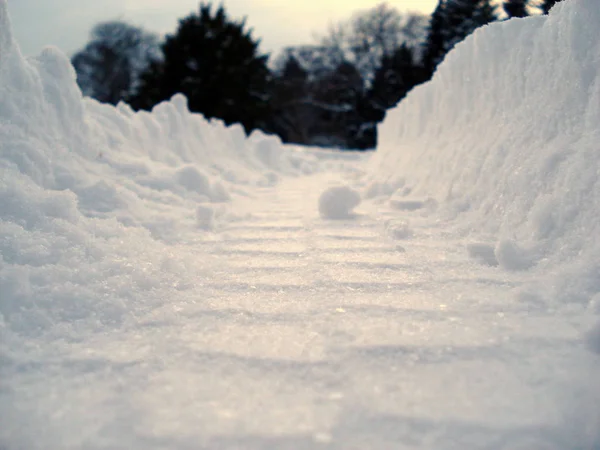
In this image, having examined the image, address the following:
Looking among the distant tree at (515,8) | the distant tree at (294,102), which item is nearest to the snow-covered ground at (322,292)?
the distant tree at (515,8)

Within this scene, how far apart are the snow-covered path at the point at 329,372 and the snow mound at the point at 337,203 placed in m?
1.23

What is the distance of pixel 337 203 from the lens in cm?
279

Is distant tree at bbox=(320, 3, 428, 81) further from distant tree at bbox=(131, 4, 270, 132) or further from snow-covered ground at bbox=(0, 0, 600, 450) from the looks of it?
snow-covered ground at bbox=(0, 0, 600, 450)

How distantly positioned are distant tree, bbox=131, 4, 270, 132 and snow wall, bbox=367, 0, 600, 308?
12.7m

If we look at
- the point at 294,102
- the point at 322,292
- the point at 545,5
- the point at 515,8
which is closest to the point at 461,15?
the point at 515,8

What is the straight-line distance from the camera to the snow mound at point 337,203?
279 centimetres

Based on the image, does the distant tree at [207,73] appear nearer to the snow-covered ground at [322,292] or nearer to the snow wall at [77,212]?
the snow wall at [77,212]

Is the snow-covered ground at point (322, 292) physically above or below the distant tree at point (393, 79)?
below

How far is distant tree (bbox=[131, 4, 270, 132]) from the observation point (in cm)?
1469

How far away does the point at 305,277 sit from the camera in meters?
1.62

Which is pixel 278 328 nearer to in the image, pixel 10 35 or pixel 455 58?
pixel 10 35

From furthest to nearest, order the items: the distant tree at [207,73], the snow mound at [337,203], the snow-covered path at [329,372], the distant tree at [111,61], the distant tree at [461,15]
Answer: the distant tree at [111,61] < the distant tree at [207,73] < the distant tree at [461,15] < the snow mound at [337,203] < the snow-covered path at [329,372]

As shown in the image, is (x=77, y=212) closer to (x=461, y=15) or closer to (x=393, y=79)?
(x=461, y=15)

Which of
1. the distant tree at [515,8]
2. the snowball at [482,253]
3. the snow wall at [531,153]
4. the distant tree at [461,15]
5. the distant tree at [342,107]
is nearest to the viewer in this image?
the snow wall at [531,153]
